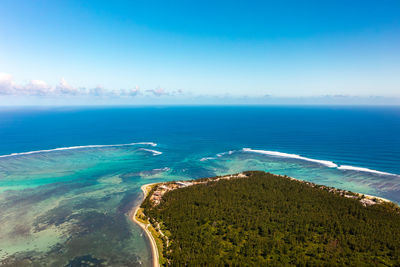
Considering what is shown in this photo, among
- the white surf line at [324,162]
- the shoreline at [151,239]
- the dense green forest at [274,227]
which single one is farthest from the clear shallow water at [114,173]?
the dense green forest at [274,227]

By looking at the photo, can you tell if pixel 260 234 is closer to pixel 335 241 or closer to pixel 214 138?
pixel 335 241

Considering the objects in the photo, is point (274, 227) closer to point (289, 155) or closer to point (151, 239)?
point (151, 239)

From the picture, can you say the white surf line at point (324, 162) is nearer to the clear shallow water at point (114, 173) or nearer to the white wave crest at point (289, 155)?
the white wave crest at point (289, 155)

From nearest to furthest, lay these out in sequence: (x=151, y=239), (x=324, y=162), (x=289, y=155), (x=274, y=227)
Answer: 1. (x=274, y=227)
2. (x=151, y=239)
3. (x=324, y=162)
4. (x=289, y=155)

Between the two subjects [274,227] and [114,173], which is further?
[114,173]

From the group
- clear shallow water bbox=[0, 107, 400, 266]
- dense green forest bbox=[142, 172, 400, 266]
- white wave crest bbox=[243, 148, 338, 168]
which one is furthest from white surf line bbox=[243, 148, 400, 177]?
dense green forest bbox=[142, 172, 400, 266]

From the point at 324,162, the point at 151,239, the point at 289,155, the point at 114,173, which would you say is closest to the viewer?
the point at 151,239

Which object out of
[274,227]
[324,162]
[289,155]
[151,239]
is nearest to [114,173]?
[151,239]

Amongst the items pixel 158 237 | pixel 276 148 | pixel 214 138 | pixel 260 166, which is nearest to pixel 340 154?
pixel 276 148

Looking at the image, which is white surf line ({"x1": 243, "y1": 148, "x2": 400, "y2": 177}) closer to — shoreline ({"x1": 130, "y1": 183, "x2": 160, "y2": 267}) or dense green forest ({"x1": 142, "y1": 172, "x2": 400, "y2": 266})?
dense green forest ({"x1": 142, "y1": 172, "x2": 400, "y2": 266})
